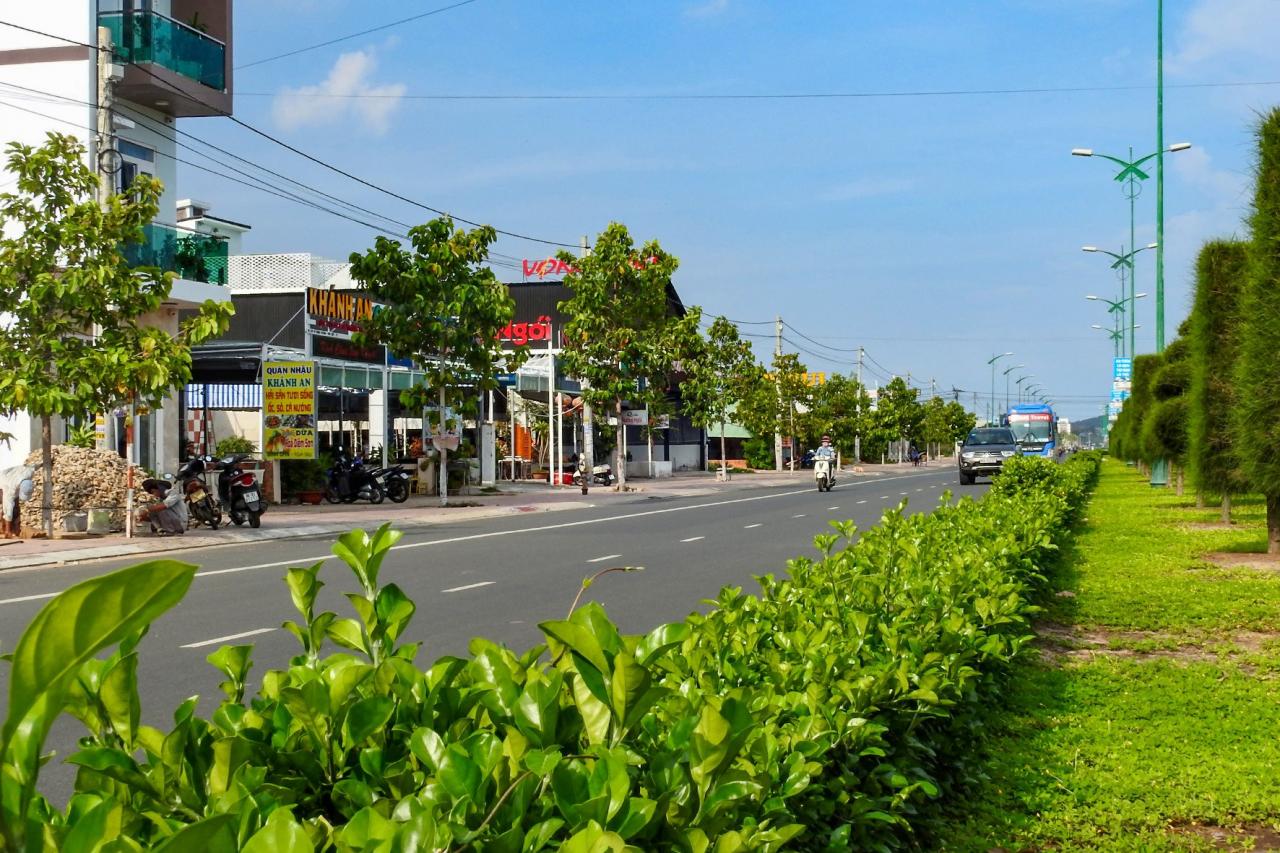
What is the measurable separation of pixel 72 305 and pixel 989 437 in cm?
3138

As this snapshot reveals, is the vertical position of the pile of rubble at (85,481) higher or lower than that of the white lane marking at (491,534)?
higher

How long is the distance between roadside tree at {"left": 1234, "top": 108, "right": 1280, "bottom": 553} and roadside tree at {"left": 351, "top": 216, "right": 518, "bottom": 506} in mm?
19490

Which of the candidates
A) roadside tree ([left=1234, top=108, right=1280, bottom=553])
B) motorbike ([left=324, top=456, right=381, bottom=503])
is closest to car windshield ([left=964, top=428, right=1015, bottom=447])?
motorbike ([left=324, top=456, right=381, bottom=503])

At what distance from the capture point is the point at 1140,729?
21.0 ft

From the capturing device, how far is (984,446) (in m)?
41.1

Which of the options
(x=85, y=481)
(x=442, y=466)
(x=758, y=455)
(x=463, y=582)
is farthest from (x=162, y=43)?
(x=758, y=455)

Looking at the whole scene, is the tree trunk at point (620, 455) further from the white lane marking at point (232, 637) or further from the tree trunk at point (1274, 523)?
the white lane marking at point (232, 637)

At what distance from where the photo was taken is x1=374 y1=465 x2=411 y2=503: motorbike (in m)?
30.8

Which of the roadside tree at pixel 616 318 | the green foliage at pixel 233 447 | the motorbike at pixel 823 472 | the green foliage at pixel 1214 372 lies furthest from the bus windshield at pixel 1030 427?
the green foliage at pixel 1214 372

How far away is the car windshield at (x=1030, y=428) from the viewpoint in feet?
204

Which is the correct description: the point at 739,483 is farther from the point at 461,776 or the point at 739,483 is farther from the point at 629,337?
the point at 461,776

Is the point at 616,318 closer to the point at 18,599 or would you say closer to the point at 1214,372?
the point at 1214,372

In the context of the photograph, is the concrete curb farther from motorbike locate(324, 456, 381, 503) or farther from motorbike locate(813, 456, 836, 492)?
motorbike locate(813, 456, 836, 492)

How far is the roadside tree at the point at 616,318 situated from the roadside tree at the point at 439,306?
9.52 metres
